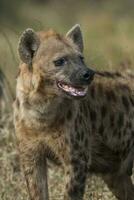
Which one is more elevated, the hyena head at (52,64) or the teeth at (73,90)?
the hyena head at (52,64)

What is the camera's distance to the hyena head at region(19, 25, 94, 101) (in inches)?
354

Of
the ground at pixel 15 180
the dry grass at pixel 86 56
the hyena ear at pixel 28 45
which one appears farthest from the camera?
the dry grass at pixel 86 56

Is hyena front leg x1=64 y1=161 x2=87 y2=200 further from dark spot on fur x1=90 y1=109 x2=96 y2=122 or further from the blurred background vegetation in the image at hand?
the blurred background vegetation

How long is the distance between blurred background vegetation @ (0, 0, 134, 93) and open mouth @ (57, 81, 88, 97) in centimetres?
483

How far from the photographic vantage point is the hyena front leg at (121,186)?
10.1 meters

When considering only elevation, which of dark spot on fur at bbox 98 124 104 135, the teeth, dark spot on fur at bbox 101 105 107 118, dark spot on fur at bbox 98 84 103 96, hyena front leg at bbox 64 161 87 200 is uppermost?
the teeth

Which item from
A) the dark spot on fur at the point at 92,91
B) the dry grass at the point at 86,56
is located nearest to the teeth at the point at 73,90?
the dark spot on fur at the point at 92,91

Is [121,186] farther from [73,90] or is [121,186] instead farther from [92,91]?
[73,90]

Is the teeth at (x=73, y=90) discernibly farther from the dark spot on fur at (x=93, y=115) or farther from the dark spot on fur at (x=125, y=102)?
the dark spot on fur at (x=125, y=102)

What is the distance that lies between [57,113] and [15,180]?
184 centimetres

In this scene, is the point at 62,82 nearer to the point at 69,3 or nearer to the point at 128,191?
the point at 128,191

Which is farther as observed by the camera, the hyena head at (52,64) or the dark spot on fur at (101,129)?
the dark spot on fur at (101,129)

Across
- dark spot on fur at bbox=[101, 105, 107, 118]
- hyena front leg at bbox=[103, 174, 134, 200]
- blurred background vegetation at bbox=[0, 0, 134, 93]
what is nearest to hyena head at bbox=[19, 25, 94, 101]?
dark spot on fur at bbox=[101, 105, 107, 118]

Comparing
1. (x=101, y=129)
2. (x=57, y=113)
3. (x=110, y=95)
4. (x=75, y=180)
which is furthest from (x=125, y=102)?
(x=75, y=180)
